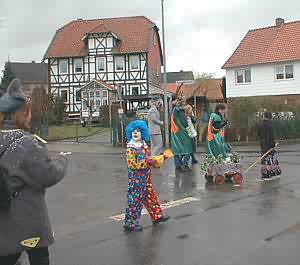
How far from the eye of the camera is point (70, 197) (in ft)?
36.0

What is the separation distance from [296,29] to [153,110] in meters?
31.2

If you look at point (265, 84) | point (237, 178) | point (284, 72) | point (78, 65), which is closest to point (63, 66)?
point (78, 65)

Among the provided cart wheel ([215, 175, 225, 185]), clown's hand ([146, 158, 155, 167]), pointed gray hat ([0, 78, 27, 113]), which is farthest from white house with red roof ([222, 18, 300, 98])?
pointed gray hat ([0, 78, 27, 113])

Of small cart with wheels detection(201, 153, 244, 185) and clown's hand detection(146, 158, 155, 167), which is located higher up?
clown's hand detection(146, 158, 155, 167)

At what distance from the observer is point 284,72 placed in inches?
1668

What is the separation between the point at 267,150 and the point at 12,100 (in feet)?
31.7

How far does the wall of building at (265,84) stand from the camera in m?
42.0

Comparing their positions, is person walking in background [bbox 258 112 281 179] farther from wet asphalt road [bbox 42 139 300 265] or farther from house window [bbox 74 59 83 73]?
house window [bbox 74 59 83 73]

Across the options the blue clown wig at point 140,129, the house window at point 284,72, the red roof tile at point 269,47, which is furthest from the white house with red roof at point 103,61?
the blue clown wig at point 140,129

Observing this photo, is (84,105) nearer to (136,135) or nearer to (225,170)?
(225,170)

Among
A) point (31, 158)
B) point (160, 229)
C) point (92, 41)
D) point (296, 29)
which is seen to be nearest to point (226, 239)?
point (160, 229)

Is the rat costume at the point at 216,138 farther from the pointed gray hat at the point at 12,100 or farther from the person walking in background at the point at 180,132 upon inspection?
the pointed gray hat at the point at 12,100

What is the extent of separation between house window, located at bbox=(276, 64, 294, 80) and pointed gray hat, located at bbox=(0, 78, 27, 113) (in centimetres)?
3968

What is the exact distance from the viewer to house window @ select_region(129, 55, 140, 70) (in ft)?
182
